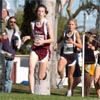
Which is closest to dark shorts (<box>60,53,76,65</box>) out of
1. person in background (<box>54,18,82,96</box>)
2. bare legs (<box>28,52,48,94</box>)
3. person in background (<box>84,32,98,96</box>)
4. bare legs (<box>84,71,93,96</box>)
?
person in background (<box>54,18,82,96</box>)

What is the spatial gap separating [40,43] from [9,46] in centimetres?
253

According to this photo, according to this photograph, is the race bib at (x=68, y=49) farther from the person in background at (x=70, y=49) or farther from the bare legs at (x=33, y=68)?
the bare legs at (x=33, y=68)

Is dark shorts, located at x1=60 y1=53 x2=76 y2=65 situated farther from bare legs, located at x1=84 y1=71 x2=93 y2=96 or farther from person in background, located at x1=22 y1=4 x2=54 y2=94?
person in background, located at x1=22 y1=4 x2=54 y2=94

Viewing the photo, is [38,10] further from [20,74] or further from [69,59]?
[20,74]

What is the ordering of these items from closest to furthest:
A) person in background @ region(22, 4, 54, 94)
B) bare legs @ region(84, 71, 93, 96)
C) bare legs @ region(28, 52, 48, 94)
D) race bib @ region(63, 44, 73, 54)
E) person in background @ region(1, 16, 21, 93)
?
bare legs @ region(28, 52, 48, 94) < person in background @ region(22, 4, 54, 94) < race bib @ region(63, 44, 73, 54) < person in background @ region(1, 16, 21, 93) < bare legs @ region(84, 71, 93, 96)

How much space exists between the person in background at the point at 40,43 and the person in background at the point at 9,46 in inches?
77.0

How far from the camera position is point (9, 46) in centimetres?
1246

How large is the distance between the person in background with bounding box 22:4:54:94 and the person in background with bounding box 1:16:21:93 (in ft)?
6.41

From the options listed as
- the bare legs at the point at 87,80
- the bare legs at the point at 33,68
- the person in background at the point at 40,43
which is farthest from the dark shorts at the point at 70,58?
the bare legs at the point at 33,68

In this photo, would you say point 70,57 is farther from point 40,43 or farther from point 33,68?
point 33,68

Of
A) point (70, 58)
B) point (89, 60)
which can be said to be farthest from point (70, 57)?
point (89, 60)

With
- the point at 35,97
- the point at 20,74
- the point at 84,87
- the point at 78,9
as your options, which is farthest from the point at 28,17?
the point at 35,97

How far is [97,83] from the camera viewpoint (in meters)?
12.0

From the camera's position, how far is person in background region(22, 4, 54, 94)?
10.0m
